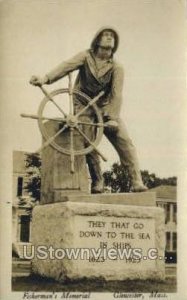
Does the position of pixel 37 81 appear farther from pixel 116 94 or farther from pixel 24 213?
pixel 24 213

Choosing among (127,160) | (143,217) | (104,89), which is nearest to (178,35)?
(104,89)

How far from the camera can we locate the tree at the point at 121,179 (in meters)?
1.97

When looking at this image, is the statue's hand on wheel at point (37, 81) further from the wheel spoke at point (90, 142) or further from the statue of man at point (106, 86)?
the wheel spoke at point (90, 142)

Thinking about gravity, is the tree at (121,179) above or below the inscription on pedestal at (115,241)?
above

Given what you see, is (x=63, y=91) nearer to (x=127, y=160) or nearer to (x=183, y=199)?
(x=127, y=160)

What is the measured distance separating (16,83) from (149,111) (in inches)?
16.5

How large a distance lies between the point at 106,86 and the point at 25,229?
0.50 metres

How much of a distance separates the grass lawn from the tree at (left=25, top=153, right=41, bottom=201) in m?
0.25

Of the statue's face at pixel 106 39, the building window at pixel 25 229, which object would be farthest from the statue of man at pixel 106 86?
the building window at pixel 25 229

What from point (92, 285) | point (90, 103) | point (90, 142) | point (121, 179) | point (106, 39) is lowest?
point (92, 285)

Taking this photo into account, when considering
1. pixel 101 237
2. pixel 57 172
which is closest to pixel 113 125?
pixel 57 172

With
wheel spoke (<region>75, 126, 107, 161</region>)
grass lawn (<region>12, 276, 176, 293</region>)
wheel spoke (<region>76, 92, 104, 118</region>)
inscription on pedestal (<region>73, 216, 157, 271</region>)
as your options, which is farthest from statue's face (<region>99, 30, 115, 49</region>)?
grass lawn (<region>12, 276, 176, 293</region>)

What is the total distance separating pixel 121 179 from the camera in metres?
1.98

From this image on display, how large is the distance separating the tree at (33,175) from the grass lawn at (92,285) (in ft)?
0.82
